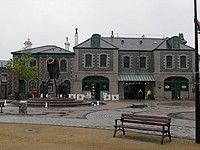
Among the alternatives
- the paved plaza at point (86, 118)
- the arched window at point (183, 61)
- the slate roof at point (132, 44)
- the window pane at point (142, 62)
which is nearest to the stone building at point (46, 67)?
the slate roof at point (132, 44)

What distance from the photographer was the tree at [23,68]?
148 feet

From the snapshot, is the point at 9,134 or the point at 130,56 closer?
the point at 9,134

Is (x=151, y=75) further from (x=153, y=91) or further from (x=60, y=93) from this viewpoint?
(x=60, y=93)

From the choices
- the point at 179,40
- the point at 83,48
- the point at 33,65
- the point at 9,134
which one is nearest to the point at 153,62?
the point at 179,40

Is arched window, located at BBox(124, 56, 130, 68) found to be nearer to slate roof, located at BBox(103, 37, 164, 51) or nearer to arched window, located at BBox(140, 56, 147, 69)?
slate roof, located at BBox(103, 37, 164, 51)

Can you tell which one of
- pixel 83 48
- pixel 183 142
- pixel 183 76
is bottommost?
pixel 183 142

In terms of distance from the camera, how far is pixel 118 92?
4856 cm

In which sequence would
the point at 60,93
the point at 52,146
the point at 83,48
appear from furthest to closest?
the point at 83,48, the point at 60,93, the point at 52,146

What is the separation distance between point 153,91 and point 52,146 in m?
39.9

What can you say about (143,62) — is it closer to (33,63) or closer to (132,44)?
(132,44)

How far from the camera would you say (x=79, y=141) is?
11.1m

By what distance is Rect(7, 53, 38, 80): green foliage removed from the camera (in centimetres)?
4516

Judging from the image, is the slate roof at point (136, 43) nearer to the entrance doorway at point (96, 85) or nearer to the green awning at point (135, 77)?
the green awning at point (135, 77)

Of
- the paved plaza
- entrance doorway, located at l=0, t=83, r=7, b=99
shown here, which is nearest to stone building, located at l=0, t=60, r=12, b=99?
entrance doorway, located at l=0, t=83, r=7, b=99
